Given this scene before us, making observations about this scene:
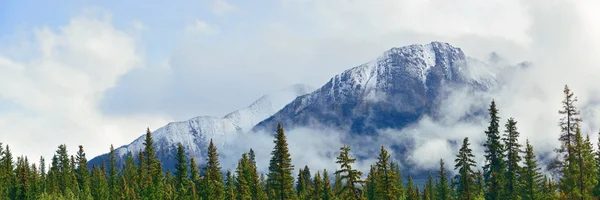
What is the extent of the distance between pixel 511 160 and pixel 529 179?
6.67 metres

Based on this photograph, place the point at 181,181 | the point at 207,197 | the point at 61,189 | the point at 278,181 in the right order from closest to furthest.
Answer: the point at 278,181, the point at 207,197, the point at 181,181, the point at 61,189

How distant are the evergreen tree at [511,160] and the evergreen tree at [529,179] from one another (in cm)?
340

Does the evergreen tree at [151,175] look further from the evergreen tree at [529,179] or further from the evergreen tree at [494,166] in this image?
the evergreen tree at [529,179]

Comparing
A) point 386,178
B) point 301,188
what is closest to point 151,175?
point 301,188

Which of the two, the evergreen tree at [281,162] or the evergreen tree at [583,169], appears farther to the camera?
the evergreen tree at [281,162]

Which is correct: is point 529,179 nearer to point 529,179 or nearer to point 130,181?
point 529,179

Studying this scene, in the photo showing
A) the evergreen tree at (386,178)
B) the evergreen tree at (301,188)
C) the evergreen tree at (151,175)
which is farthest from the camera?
the evergreen tree at (301,188)

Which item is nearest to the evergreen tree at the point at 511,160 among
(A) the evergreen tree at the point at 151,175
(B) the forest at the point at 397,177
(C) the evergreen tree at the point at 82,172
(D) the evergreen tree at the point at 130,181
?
(B) the forest at the point at 397,177

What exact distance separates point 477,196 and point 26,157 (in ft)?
418

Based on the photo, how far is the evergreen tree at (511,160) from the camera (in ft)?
250

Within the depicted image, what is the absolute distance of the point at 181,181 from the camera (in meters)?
116

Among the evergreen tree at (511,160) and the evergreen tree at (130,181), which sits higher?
the evergreen tree at (130,181)

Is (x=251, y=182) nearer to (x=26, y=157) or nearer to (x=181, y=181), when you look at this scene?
(x=181, y=181)

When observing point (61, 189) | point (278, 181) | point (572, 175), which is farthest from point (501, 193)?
point (61, 189)
